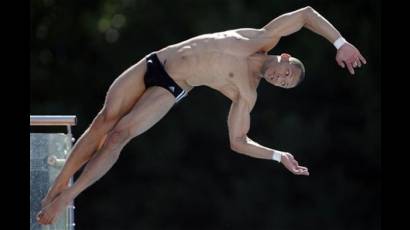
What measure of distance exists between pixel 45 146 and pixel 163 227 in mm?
7397

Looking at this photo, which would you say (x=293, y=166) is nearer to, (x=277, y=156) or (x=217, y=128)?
(x=277, y=156)

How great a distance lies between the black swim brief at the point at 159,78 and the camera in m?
6.28

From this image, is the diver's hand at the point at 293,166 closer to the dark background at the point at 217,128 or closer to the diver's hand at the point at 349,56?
the diver's hand at the point at 349,56

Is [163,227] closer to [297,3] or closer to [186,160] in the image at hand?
[186,160]

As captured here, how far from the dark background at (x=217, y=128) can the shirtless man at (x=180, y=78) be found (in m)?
7.08

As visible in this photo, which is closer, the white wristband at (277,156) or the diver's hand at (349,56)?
the diver's hand at (349,56)

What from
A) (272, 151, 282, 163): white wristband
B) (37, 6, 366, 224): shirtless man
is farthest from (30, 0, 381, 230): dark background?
(37, 6, 366, 224): shirtless man

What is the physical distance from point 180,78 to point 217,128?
7224 mm

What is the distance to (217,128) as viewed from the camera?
13562 mm

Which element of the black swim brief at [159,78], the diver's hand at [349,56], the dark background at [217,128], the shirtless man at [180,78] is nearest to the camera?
the diver's hand at [349,56]

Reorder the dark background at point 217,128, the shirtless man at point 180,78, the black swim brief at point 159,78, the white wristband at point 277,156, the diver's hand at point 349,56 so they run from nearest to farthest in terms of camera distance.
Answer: the diver's hand at point 349,56 → the shirtless man at point 180,78 → the black swim brief at point 159,78 → the white wristband at point 277,156 → the dark background at point 217,128

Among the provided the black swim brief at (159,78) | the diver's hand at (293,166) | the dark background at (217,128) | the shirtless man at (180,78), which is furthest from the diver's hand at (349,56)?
the dark background at (217,128)

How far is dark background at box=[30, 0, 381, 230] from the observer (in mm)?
13539

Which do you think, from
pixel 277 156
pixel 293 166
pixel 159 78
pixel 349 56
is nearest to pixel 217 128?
pixel 277 156
